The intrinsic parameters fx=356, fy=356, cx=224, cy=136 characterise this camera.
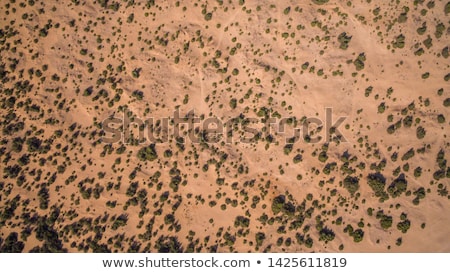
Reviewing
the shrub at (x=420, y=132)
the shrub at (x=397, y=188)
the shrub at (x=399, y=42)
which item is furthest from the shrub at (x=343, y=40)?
the shrub at (x=397, y=188)

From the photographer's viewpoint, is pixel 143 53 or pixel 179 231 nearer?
pixel 179 231

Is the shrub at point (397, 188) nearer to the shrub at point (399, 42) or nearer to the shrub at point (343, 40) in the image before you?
the shrub at point (399, 42)

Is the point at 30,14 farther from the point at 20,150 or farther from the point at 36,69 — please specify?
the point at 20,150

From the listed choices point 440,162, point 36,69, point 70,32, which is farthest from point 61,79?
point 440,162
